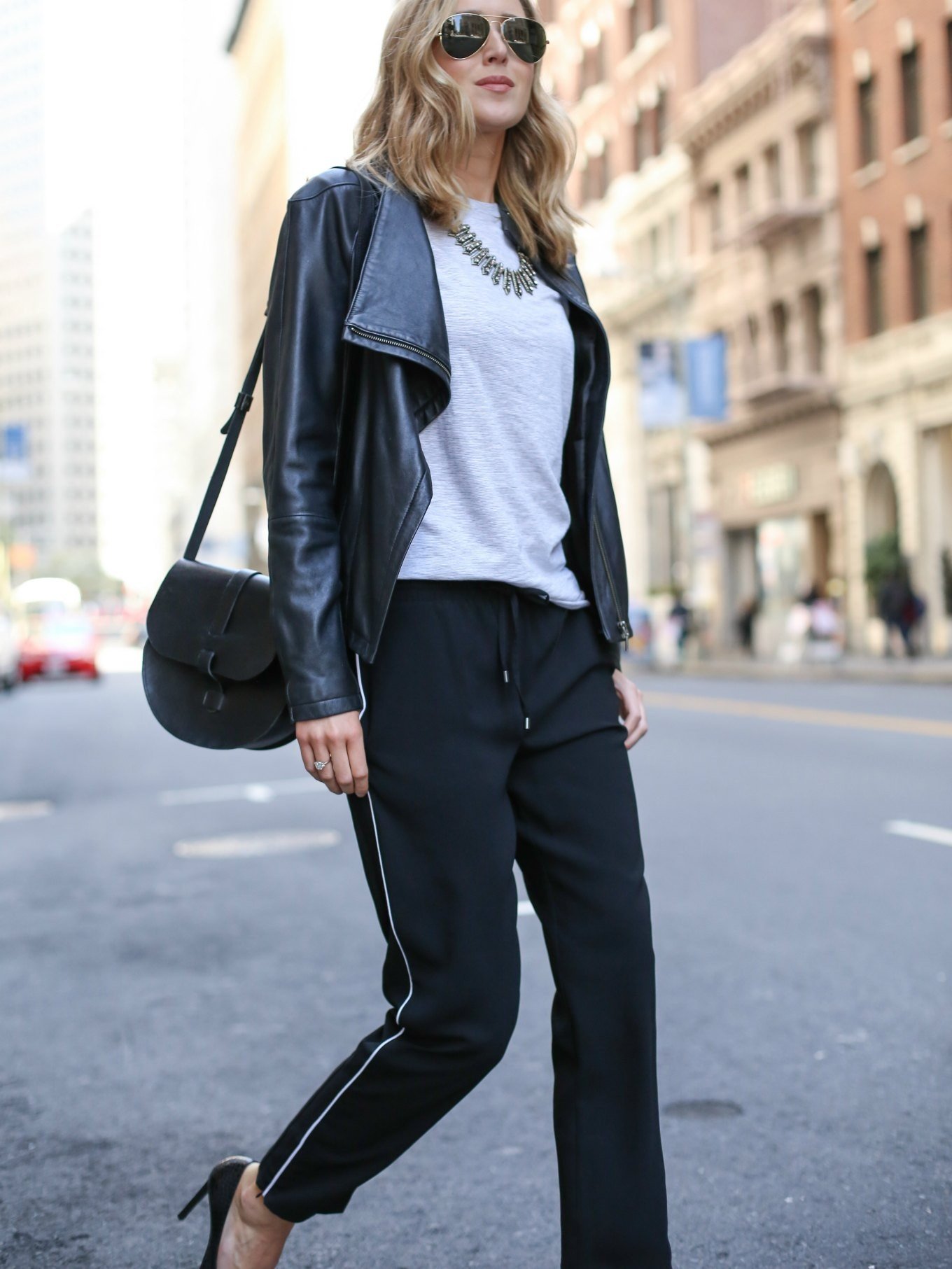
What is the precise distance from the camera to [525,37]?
2799mm

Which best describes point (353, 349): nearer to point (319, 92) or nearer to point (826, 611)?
point (826, 611)

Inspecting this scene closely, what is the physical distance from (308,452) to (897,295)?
31703mm

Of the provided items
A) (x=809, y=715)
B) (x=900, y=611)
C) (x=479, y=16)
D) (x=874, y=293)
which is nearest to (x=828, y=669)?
(x=900, y=611)

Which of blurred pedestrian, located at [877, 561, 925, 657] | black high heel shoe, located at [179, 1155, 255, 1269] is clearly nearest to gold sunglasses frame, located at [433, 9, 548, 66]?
black high heel shoe, located at [179, 1155, 255, 1269]

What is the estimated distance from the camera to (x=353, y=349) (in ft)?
8.61

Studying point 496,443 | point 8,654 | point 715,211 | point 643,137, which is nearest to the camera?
point 496,443

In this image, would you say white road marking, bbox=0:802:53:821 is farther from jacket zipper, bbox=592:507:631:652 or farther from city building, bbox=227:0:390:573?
city building, bbox=227:0:390:573

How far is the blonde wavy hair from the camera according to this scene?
2.70 metres

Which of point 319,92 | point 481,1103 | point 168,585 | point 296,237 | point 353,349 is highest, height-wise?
point 319,92

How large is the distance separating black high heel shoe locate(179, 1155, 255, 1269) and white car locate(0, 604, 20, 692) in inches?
1088

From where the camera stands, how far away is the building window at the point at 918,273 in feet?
105

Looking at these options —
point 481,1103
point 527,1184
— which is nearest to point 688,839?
point 481,1103

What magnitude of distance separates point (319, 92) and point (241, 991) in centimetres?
8186

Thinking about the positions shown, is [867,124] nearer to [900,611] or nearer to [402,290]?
[900,611]
